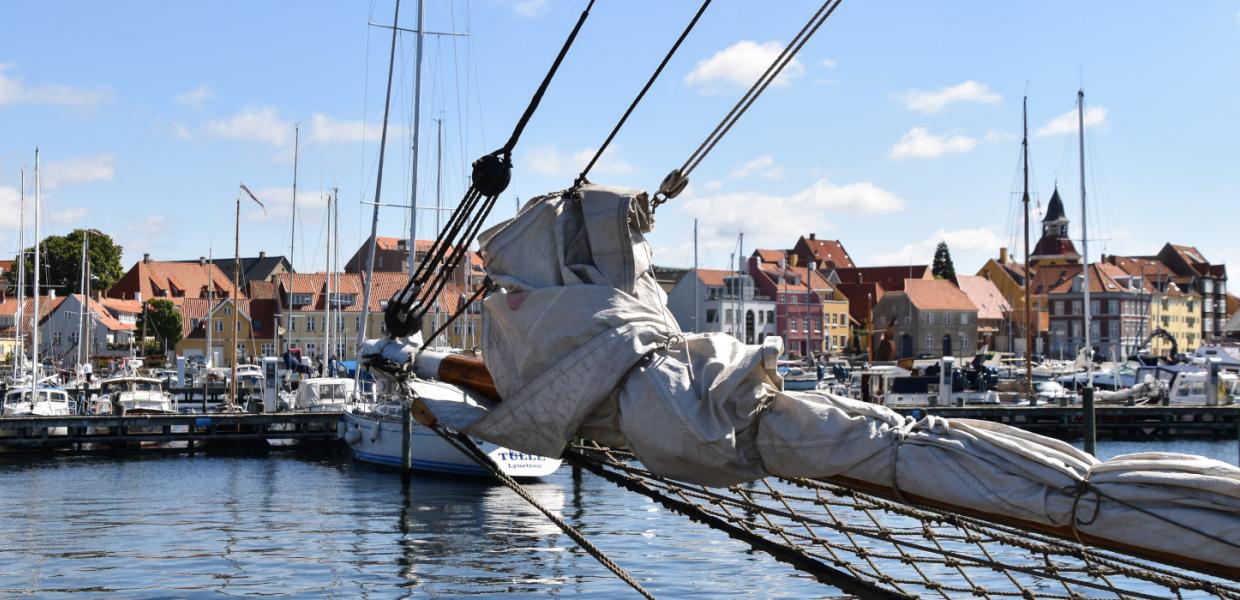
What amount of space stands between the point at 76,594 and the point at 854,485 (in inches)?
562

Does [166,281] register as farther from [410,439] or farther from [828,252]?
[410,439]

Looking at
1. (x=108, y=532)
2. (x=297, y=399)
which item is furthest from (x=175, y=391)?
(x=108, y=532)

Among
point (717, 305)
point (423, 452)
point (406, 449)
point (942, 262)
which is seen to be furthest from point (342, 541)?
point (942, 262)

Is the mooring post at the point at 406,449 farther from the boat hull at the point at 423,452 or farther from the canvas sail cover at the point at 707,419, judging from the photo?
the canvas sail cover at the point at 707,419

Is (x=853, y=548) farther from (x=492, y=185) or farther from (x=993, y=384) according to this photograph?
(x=993, y=384)

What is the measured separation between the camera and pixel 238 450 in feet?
142

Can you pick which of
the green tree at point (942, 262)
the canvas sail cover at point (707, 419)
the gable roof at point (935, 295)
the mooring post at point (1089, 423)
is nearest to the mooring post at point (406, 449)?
the mooring post at point (1089, 423)

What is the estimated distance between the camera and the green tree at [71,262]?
4274 inches

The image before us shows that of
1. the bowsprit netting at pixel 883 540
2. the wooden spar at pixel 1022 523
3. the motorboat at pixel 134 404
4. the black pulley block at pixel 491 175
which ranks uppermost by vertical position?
the black pulley block at pixel 491 175

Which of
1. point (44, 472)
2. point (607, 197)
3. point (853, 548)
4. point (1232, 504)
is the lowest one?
point (44, 472)

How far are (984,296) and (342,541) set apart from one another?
117 metres

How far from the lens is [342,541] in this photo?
23.0 m

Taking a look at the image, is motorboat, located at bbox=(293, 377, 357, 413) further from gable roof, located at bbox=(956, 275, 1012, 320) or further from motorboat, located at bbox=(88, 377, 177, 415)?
gable roof, located at bbox=(956, 275, 1012, 320)

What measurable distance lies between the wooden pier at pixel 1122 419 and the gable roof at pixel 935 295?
75.8 meters
